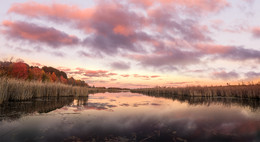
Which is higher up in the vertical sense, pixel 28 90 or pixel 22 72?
pixel 22 72

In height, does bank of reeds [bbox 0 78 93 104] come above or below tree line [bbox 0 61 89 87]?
below

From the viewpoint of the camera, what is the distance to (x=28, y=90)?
Result: 566 inches

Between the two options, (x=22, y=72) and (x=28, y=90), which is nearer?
(x=28, y=90)

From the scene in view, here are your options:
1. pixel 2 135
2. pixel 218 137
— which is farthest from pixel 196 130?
pixel 2 135

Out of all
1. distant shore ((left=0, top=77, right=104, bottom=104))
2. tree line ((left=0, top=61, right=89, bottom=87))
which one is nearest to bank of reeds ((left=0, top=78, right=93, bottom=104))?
distant shore ((left=0, top=77, right=104, bottom=104))

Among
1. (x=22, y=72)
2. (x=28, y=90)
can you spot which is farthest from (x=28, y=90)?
(x=22, y=72)

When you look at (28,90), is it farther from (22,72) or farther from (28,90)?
(22,72)

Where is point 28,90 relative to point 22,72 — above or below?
below

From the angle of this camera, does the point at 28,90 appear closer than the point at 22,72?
Yes

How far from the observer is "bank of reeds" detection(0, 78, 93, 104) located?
11398 mm

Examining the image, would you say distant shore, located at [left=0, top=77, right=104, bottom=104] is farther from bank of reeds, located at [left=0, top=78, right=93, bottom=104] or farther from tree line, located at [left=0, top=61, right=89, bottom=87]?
tree line, located at [left=0, top=61, right=89, bottom=87]

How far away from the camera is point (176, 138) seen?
506 cm

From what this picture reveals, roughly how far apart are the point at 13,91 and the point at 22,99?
1.05 m

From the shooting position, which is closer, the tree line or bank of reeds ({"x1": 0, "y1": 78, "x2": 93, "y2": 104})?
bank of reeds ({"x1": 0, "y1": 78, "x2": 93, "y2": 104})
